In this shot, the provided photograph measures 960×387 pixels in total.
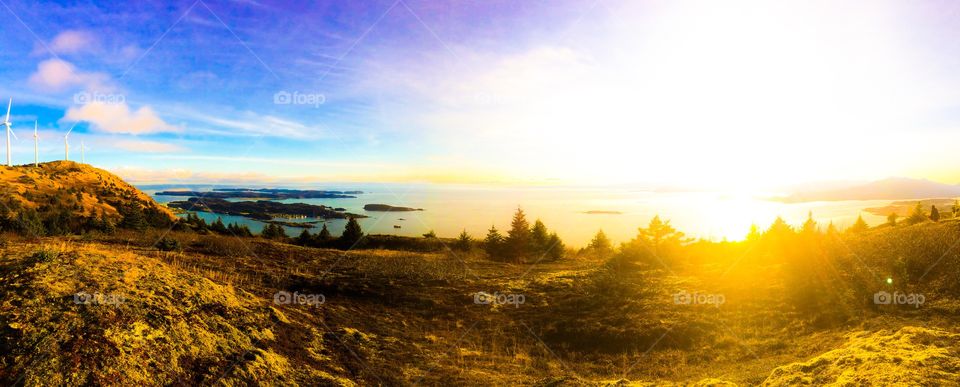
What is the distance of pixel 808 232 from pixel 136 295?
22.3 metres

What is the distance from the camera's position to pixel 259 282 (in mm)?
15148

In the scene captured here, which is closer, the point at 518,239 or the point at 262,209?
the point at 518,239

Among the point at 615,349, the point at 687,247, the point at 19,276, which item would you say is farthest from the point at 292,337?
the point at 687,247

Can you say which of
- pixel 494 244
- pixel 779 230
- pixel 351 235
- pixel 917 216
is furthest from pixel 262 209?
pixel 917 216

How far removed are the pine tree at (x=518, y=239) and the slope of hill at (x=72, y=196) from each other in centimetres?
3133

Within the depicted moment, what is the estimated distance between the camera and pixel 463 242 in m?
40.2

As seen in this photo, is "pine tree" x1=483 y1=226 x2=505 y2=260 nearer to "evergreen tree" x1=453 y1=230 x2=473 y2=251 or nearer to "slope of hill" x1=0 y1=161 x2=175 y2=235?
"evergreen tree" x1=453 y1=230 x2=473 y2=251

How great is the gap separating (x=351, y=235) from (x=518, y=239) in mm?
17794

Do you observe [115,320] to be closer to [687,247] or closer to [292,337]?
[292,337]

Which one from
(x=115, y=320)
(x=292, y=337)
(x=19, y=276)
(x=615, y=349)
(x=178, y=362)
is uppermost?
(x=19, y=276)

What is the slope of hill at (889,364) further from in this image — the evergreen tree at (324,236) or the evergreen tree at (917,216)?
the evergreen tree at (324,236)

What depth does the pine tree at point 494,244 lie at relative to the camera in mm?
34844

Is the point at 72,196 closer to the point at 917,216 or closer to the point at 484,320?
the point at 484,320

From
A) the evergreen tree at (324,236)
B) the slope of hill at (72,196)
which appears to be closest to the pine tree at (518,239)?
the evergreen tree at (324,236)
